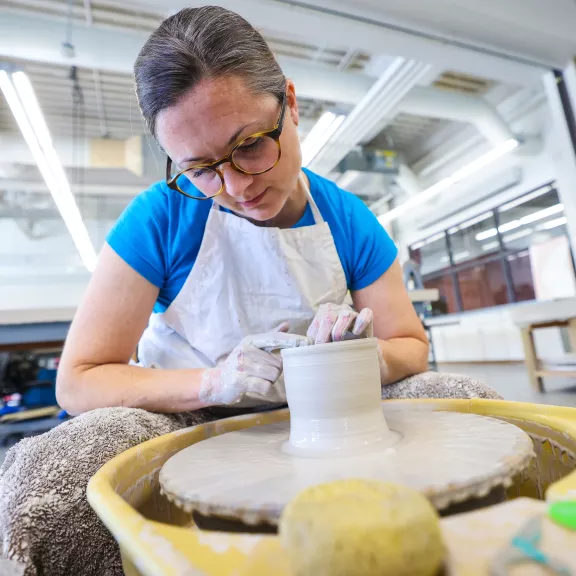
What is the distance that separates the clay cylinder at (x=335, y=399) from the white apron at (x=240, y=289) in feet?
0.94

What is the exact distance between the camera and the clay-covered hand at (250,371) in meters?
0.67

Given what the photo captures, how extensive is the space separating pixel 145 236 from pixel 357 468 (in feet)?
1.81

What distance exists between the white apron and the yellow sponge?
23.1 inches

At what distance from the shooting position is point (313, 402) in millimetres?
556

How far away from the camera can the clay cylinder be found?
1.77 feet

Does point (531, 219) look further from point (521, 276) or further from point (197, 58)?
point (197, 58)

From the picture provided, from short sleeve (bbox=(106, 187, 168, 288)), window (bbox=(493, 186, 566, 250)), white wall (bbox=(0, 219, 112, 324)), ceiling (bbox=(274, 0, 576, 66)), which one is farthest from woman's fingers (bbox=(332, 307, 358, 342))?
white wall (bbox=(0, 219, 112, 324))

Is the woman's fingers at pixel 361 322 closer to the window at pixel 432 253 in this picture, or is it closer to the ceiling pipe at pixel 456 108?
the ceiling pipe at pixel 456 108

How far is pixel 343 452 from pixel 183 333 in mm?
448

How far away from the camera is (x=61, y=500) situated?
49cm

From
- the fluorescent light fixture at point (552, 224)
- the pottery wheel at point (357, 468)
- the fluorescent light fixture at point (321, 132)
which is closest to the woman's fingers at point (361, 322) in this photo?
the pottery wheel at point (357, 468)

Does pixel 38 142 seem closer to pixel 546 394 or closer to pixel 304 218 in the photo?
pixel 304 218

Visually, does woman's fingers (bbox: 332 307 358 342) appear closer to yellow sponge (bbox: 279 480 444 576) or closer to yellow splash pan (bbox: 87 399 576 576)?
yellow splash pan (bbox: 87 399 576 576)

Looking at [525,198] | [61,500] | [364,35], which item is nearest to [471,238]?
[525,198]
